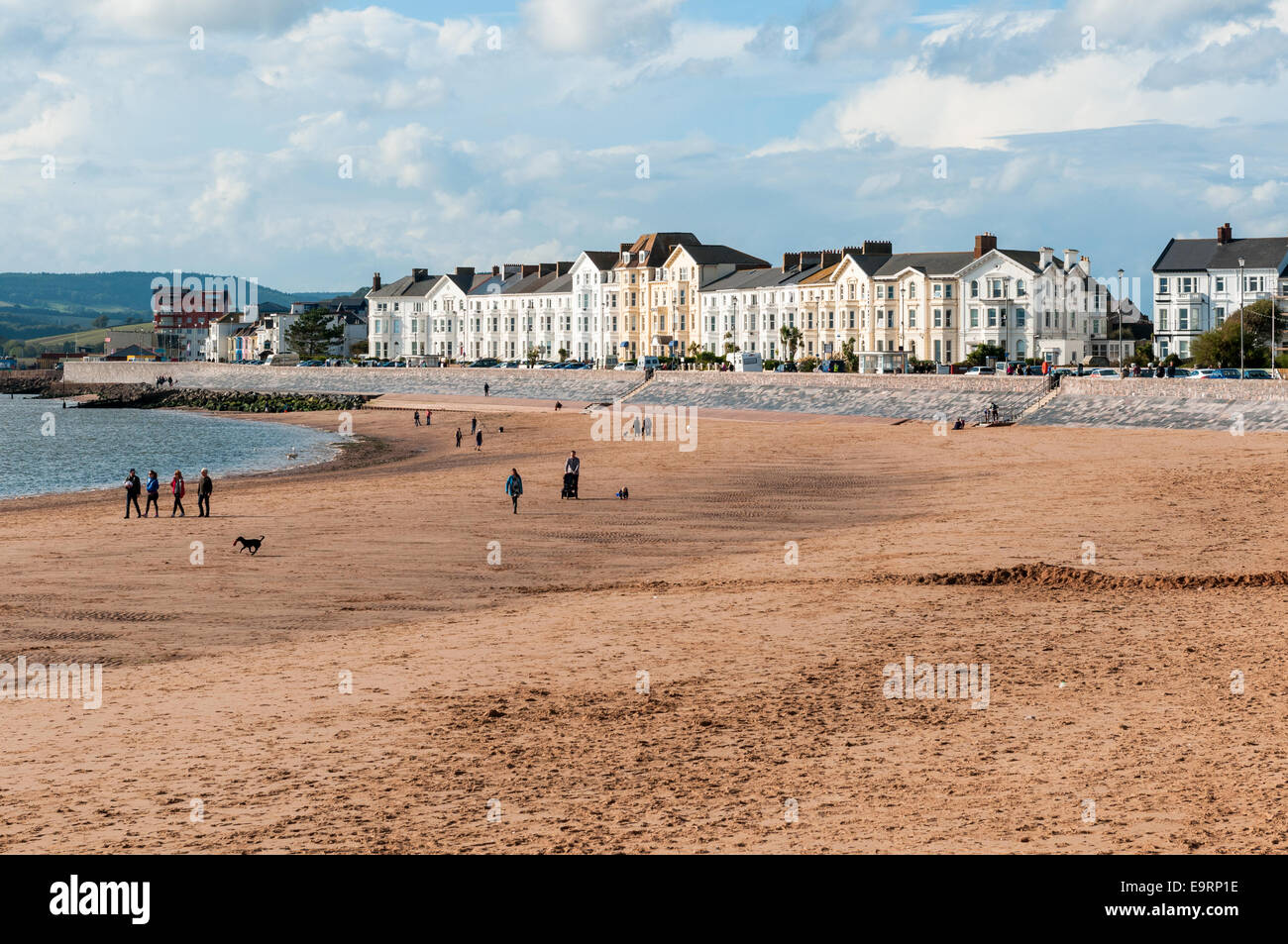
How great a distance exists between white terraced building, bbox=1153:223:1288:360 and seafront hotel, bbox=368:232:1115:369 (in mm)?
5014

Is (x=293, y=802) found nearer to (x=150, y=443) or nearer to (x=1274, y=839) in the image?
(x=1274, y=839)

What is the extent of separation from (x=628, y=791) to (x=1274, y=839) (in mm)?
4966

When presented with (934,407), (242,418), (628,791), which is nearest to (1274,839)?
(628,791)

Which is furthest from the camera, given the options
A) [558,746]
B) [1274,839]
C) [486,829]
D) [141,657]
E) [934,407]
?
[934,407]

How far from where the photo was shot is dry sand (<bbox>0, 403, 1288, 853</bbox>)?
10.3 metres

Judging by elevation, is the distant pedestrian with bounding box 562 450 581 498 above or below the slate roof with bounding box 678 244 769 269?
below

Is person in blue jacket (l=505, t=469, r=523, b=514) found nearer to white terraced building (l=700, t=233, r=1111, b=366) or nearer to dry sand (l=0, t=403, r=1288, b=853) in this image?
dry sand (l=0, t=403, r=1288, b=853)

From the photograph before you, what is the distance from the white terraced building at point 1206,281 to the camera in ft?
335

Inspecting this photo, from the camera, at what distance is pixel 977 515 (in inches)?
1219

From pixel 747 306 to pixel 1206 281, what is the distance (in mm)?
39518

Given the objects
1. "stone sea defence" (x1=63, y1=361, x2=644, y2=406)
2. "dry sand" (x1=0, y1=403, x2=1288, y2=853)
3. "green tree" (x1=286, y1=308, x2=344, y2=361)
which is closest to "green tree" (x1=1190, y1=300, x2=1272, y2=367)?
"stone sea defence" (x1=63, y1=361, x2=644, y2=406)

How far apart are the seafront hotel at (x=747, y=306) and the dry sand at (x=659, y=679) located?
7077 centimetres

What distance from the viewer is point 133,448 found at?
72.9 m
